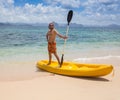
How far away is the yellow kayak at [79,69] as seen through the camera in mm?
6965

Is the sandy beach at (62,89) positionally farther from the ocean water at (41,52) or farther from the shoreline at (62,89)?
the ocean water at (41,52)

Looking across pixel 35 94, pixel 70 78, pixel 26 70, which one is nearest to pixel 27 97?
pixel 35 94

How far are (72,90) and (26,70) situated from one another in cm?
277

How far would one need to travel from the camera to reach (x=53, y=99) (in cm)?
528

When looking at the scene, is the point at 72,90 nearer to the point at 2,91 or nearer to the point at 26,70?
the point at 2,91

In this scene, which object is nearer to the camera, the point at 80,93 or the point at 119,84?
the point at 80,93

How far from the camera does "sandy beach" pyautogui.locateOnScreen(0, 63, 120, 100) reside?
17.8ft

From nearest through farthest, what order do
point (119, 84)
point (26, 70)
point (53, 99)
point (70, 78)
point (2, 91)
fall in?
point (53, 99) → point (2, 91) → point (119, 84) → point (70, 78) → point (26, 70)

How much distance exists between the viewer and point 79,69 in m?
7.41

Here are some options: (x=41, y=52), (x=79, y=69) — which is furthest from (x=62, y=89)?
(x=41, y=52)

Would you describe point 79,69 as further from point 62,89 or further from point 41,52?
point 41,52

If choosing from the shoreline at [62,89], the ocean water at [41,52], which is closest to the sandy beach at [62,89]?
the shoreline at [62,89]

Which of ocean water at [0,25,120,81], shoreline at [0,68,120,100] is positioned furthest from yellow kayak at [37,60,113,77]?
ocean water at [0,25,120,81]

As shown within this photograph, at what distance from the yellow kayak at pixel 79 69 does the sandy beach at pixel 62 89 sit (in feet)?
0.54
